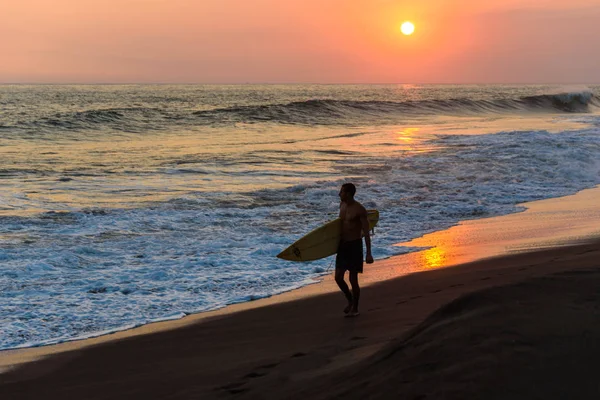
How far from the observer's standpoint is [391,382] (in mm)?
3852

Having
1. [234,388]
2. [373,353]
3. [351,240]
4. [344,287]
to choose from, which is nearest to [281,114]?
[351,240]

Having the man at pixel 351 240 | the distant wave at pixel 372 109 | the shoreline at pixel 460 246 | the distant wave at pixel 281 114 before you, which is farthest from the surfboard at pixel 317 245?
the distant wave at pixel 372 109

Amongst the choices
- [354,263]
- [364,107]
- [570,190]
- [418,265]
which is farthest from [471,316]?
[364,107]

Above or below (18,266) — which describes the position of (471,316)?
above

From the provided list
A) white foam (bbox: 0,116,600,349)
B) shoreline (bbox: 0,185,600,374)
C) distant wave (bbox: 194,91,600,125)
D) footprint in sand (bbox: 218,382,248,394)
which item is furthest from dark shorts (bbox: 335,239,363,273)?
distant wave (bbox: 194,91,600,125)

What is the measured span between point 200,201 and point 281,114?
101 ft

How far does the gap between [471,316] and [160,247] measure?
6.35m

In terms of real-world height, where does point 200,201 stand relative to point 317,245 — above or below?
below

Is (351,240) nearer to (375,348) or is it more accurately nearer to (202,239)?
(375,348)

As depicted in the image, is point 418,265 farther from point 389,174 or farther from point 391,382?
point 389,174

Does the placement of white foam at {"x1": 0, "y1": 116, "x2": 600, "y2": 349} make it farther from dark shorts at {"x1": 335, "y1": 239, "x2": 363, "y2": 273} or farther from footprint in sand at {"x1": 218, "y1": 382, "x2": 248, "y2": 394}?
footprint in sand at {"x1": 218, "y1": 382, "x2": 248, "y2": 394}

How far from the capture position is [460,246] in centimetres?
1006

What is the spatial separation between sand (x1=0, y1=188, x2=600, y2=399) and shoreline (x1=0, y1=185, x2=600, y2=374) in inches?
1.9

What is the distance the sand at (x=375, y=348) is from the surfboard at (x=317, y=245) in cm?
45
